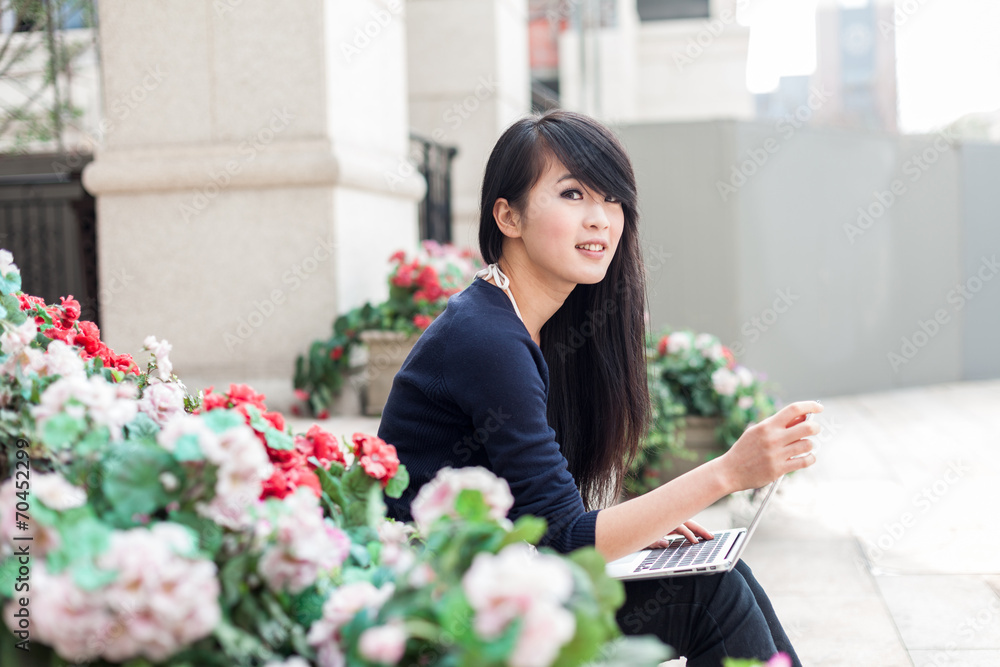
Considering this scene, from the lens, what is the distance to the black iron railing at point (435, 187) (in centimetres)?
689

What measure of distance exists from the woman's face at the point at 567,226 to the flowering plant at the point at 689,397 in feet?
7.28

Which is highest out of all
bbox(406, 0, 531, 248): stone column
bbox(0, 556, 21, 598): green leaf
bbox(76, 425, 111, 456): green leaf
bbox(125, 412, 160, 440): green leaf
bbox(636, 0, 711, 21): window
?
bbox(636, 0, 711, 21): window

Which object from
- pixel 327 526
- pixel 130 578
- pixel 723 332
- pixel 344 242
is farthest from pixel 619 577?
pixel 723 332

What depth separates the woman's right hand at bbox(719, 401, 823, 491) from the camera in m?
1.57

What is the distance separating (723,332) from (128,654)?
720 centimetres

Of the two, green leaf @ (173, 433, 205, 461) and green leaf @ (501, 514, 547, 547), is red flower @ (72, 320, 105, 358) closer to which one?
green leaf @ (173, 433, 205, 461)

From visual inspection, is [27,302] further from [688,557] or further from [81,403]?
[688,557]

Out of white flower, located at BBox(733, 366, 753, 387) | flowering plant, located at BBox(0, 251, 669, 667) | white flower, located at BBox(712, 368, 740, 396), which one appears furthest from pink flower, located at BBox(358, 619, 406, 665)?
white flower, located at BBox(733, 366, 753, 387)

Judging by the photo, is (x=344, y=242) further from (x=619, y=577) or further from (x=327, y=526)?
(x=327, y=526)

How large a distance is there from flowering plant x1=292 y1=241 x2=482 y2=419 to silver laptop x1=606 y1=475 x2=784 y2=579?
2.67m

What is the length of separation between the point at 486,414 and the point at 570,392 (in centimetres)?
58

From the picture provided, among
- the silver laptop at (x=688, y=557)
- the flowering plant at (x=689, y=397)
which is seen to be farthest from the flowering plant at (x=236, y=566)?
the flowering plant at (x=689, y=397)

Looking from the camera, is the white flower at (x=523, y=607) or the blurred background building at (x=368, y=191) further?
the blurred background building at (x=368, y=191)

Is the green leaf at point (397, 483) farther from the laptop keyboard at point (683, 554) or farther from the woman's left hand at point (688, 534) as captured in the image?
the woman's left hand at point (688, 534)
